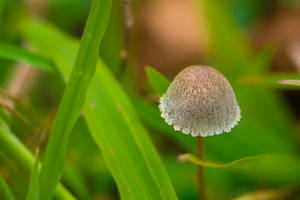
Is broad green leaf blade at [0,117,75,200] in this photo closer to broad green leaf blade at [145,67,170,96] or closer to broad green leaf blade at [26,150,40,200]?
broad green leaf blade at [26,150,40,200]

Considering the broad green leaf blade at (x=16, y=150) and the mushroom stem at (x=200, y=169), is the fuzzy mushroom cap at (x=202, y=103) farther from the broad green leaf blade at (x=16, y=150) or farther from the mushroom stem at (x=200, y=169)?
the broad green leaf blade at (x=16, y=150)

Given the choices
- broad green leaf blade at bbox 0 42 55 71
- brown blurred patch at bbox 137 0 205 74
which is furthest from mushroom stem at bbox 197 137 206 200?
brown blurred patch at bbox 137 0 205 74

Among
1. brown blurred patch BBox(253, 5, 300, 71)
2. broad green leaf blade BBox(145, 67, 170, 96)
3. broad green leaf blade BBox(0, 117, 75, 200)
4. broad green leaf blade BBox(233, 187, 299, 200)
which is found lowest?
broad green leaf blade BBox(233, 187, 299, 200)

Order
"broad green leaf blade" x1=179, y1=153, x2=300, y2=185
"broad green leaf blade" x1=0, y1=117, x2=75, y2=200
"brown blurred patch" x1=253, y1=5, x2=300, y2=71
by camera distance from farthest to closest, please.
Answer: "brown blurred patch" x1=253, y1=5, x2=300, y2=71 < "broad green leaf blade" x1=179, y1=153, x2=300, y2=185 < "broad green leaf blade" x1=0, y1=117, x2=75, y2=200

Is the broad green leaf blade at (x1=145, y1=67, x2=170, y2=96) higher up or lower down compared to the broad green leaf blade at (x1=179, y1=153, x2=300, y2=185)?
higher up

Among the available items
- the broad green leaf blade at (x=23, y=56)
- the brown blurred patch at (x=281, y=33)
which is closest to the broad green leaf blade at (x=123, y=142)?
the broad green leaf blade at (x=23, y=56)

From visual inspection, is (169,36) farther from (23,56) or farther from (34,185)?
(34,185)

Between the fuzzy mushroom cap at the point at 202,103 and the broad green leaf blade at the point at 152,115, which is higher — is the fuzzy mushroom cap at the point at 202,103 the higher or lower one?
the higher one

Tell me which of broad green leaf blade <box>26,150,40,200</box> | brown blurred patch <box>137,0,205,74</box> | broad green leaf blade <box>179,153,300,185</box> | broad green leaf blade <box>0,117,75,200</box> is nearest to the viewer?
broad green leaf blade <box>26,150,40,200</box>
